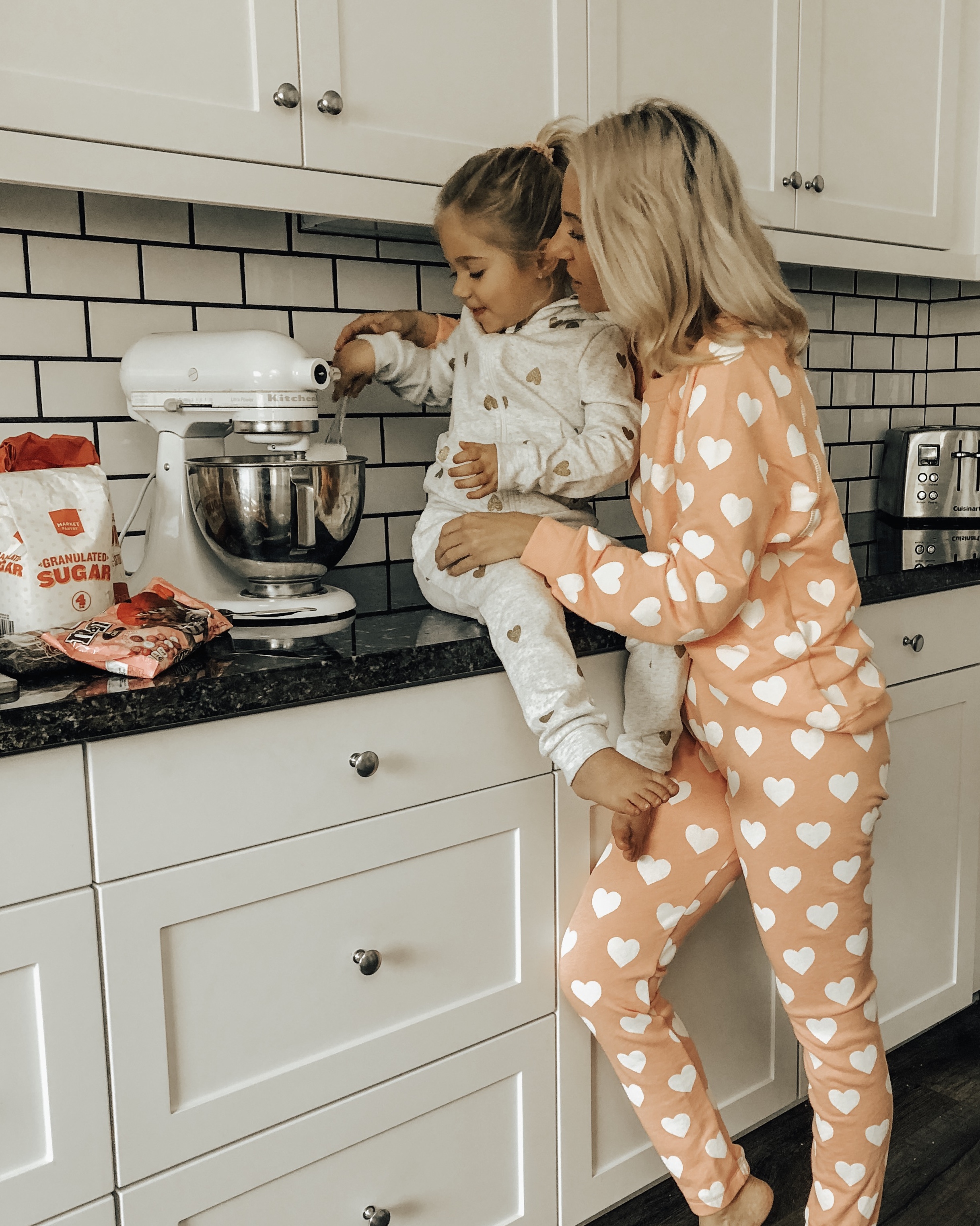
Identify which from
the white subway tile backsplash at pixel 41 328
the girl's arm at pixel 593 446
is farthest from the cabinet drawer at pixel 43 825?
the white subway tile backsplash at pixel 41 328

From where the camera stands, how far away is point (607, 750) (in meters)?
1.13

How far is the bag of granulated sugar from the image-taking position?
3.65ft

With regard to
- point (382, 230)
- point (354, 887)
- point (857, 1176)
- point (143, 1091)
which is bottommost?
point (857, 1176)

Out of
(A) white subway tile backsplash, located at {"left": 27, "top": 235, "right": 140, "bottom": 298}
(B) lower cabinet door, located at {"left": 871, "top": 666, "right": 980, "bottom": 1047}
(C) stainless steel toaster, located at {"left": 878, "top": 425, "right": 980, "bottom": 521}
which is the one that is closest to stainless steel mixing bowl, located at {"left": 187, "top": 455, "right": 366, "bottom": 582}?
(A) white subway tile backsplash, located at {"left": 27, "top": 235, "right": 140, "bottom": 298}

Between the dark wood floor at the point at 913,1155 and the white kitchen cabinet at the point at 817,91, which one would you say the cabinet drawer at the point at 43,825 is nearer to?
the dark wood floor at the point at 913,1155

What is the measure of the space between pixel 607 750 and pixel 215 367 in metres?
0.62

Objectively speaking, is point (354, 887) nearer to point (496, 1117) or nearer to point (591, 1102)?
point (496, 1117)

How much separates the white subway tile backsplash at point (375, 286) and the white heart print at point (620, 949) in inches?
38.0

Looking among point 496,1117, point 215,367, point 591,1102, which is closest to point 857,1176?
point 591,1102

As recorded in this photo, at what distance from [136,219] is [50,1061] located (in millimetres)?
1048

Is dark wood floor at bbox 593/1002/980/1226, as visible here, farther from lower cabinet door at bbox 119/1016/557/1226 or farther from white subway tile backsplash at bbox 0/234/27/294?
white subway tile backsplash at bbox 0/234/27/294

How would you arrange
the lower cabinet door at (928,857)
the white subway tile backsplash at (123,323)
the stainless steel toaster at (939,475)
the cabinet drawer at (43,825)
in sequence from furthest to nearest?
the stainless steel toaster at (939,475) → the lower cabinet door at (928,857) → the white subway tile backsplash at (123,323) → the cabinet drawer at (43,825)

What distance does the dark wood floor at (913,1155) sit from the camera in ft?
4.98

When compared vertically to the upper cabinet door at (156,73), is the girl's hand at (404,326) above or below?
below
